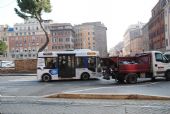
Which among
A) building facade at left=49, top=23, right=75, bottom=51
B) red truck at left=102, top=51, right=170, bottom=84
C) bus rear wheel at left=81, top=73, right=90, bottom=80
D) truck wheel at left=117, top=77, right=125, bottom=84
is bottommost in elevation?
truck wheel at left=117, top=77, right=125, bottom=84

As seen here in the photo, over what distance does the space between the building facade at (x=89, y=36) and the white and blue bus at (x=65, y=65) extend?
128 m

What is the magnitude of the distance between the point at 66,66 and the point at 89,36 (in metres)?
134

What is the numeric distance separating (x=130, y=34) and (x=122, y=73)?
165764 mm

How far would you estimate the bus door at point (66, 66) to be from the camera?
1055 inches

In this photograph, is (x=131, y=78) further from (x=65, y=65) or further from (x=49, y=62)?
(x=49, y=62)

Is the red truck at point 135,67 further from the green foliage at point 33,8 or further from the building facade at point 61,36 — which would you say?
the building facade at point 61,36

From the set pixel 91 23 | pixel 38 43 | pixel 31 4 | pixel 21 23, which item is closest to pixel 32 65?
pixel 31 4

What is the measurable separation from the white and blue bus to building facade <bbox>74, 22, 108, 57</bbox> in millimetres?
128113

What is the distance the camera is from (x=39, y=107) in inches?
452

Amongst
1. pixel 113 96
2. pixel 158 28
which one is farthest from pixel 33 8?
pixel 158 28

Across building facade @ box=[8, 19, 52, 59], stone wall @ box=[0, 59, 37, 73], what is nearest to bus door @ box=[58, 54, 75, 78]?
stone wall @ box=[0, 59, 37, 73]

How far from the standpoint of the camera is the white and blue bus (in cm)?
2680

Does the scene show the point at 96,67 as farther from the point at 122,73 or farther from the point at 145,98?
the point at 145,98

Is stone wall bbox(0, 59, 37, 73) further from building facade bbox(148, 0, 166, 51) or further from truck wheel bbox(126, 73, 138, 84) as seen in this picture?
building facade bbox(148, 0, 166, 51)
